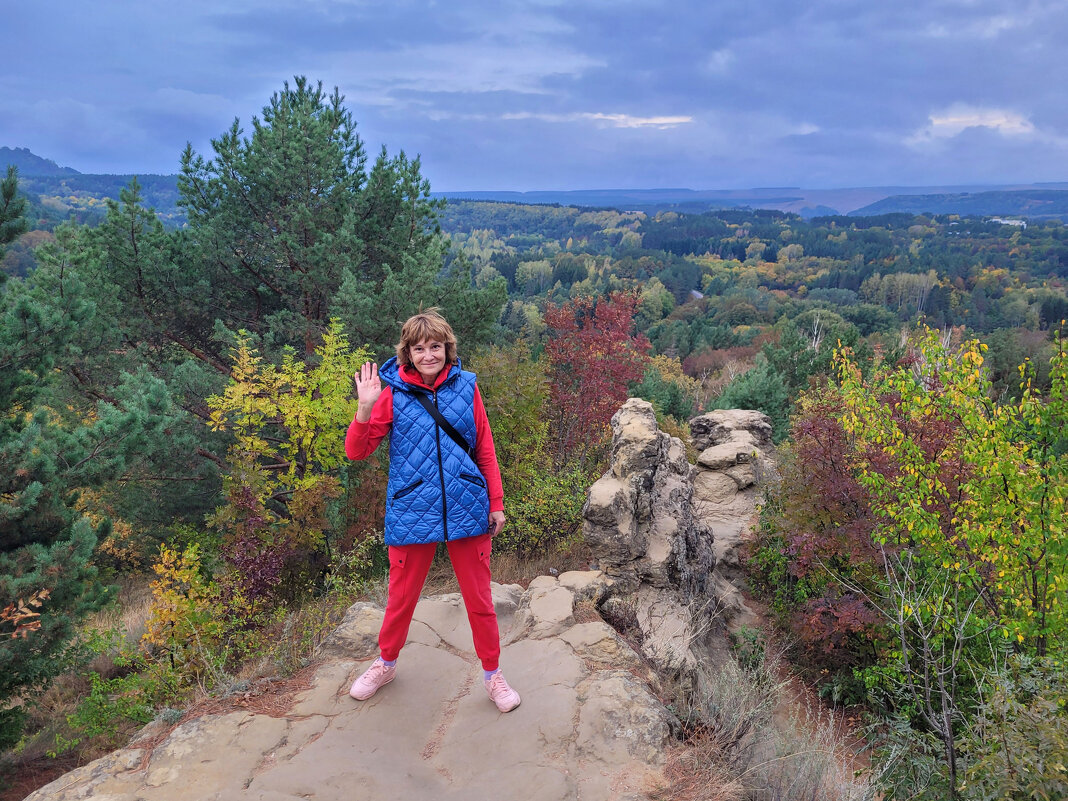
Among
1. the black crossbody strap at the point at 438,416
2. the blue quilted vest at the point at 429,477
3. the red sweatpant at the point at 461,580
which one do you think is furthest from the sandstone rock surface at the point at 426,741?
the black crossbody strap at the point at 438,416

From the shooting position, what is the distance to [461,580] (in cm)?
373

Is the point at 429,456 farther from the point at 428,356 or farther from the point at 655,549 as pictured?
the point at 655,549

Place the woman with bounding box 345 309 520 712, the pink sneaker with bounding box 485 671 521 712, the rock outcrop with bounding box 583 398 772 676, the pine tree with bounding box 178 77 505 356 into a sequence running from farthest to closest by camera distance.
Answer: the pine tree with bounding box 178 77 505 356, the rock outcrop with bounding box 583 398 772 676, the pink sneaker with bounding box 485 671 521 712, the woman with bounding box 345 309 520 712

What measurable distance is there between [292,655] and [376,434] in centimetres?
242

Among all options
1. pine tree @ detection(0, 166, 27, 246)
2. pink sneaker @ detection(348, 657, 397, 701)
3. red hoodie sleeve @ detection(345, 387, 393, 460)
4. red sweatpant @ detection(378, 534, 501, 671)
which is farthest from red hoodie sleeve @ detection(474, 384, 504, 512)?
pine tree @ detection(0, 166, 27, 246)

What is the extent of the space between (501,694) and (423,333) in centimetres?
236

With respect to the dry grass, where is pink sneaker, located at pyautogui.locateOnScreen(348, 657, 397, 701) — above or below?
above

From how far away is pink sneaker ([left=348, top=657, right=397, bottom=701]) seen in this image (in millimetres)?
4016

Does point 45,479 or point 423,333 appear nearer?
point 423,333

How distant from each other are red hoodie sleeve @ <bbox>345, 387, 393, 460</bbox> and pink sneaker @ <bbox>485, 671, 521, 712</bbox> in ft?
5.57

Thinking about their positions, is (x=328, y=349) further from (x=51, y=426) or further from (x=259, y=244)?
(x=259, y=244)

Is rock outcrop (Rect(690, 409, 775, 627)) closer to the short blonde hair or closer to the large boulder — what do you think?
the large boulder

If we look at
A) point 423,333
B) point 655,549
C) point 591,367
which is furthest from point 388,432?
point 591,367

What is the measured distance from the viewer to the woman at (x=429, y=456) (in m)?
3.59
